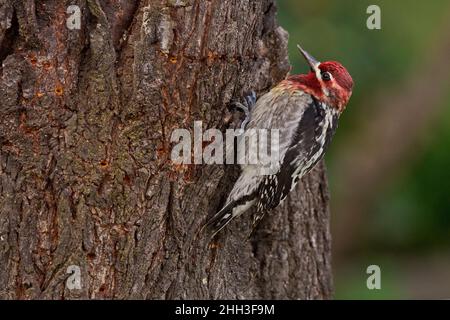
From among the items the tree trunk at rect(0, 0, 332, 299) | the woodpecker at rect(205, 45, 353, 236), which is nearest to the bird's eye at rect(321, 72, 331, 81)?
the woodpecker at rect(205, 45, 353, 236)

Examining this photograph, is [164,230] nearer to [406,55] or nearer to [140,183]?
[140,183]

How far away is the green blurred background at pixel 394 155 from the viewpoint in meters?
6.82

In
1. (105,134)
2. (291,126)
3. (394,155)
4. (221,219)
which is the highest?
(394,155)

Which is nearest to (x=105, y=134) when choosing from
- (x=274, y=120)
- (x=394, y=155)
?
(x=274, y=120)

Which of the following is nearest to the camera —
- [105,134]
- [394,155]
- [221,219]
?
[105,134]

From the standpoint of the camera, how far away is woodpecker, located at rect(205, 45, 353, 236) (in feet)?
13.7

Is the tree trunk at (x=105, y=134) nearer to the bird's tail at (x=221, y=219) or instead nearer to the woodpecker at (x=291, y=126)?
the bird's tail at (x=221, y=219)

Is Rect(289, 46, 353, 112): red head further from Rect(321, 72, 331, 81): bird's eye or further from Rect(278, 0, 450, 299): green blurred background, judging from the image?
Rect(278, 0, 450, 299): green blurred background

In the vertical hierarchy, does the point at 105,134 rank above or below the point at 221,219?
above

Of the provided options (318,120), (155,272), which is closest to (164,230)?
(155,272)

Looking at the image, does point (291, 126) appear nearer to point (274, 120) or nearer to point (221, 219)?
point (274, 120)

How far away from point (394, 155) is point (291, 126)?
361 cm

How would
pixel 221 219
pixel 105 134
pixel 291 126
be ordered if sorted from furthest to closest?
1. pixel 291 126
2. pixel 221 219
3. pixel 105 134

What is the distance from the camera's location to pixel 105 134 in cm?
366
